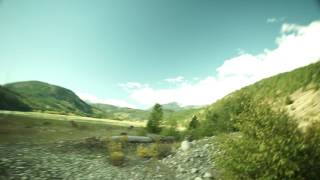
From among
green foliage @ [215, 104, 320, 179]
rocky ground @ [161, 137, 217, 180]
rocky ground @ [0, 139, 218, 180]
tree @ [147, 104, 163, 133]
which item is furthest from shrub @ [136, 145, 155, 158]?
tree @ [147, 104, 163, 133]

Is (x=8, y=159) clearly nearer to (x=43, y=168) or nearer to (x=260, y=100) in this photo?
(x=43, y=168)

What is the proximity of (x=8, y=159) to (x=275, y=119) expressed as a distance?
16.1 metres

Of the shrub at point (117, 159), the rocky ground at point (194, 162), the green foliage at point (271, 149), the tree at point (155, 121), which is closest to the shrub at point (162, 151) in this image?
the rocky ground at point (194, 162)

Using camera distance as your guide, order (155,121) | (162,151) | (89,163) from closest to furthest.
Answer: (89,163), (162,151), (155,121)

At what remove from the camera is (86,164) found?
22.6 metres

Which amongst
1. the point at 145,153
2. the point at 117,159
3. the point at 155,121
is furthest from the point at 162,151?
the point at 155,121

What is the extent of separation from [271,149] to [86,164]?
45.1 ft

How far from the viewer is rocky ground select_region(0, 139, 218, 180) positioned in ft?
61.6

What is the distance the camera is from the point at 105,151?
2828 centimetres

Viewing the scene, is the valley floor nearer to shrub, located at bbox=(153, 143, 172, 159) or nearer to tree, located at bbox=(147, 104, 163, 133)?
shrub, located at bbox=(153, 143, 172, 159)

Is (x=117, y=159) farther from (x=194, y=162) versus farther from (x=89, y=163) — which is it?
(x=194, y=162)

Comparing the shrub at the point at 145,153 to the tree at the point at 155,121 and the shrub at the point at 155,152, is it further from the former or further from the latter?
the tree at the point at 155,121

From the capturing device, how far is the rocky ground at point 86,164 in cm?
1878

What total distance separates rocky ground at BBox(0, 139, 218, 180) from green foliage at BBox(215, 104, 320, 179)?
6.90m
